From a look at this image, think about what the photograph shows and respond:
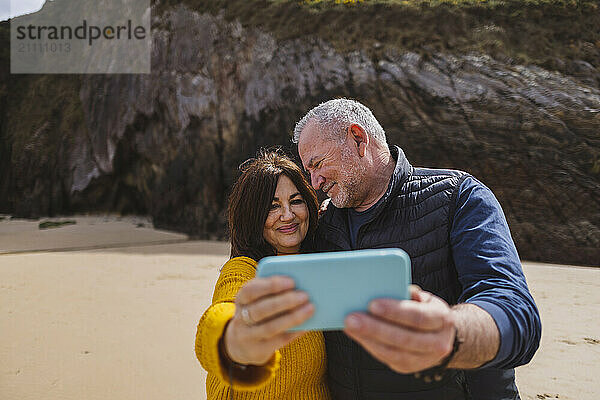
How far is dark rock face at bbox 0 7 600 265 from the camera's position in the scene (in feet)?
29.0

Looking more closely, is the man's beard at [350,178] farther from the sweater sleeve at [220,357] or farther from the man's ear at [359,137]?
the sweater sleeve at [220,357]

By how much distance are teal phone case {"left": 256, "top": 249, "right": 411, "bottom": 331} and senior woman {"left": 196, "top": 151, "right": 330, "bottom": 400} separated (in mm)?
30

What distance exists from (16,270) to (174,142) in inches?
244

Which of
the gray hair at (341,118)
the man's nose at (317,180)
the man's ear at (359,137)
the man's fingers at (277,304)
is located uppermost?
the gray hair at (341,118)

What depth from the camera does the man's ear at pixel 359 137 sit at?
2.16m

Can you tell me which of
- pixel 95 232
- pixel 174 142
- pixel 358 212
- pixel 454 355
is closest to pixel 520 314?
pixel 454 355

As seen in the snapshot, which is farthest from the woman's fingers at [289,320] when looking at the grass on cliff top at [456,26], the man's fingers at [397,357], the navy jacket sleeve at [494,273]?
the grass on cliff top at [456,26]

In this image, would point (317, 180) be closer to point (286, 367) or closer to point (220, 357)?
point (286, 367)

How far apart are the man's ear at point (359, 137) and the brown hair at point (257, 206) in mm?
362

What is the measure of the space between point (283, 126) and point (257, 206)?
364 inches

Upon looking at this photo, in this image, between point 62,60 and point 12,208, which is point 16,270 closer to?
point 12,208

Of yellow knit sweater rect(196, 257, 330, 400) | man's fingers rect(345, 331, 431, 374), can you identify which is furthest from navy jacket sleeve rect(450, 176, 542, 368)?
yellow knit sweater rect(196, 257, 330, 400)

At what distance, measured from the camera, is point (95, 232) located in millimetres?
14156

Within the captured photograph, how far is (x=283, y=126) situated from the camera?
1140 centimetres
